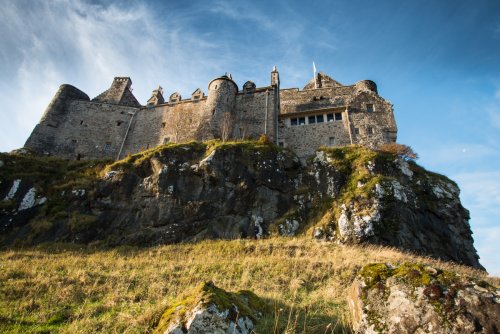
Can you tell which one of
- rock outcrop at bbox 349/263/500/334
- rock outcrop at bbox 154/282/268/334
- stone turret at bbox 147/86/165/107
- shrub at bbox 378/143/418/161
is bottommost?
rock outcrop at bbox 154/282/268/334

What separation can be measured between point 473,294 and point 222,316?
368cm

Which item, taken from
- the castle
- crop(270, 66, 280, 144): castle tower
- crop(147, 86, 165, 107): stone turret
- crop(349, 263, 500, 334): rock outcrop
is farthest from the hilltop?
crop(147, 86, 165, 107): stone turret

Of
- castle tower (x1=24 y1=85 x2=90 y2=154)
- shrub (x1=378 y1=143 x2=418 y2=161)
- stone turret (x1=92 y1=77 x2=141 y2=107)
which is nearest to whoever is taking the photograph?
shrub (x1=378 y1=143 x2=418 y2=161)

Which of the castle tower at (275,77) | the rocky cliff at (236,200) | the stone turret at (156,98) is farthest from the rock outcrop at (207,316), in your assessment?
the stone turret at (156,98)

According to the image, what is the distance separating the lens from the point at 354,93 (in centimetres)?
3472

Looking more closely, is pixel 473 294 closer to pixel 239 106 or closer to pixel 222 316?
pixel 222 316

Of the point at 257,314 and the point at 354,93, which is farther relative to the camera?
the point at 354,93

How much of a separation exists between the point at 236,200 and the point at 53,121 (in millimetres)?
24908

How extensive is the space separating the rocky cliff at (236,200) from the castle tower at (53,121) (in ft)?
26.4

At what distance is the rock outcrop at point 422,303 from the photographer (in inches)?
173

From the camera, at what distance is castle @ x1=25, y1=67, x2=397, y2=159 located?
1208 inches

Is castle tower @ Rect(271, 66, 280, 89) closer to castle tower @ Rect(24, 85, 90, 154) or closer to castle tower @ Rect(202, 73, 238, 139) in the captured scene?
castle tower @ Rect(202, 73, 238, 139)

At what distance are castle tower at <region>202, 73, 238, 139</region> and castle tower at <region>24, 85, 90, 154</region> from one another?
621 inches

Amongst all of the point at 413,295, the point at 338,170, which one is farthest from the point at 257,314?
the point at 338,170
